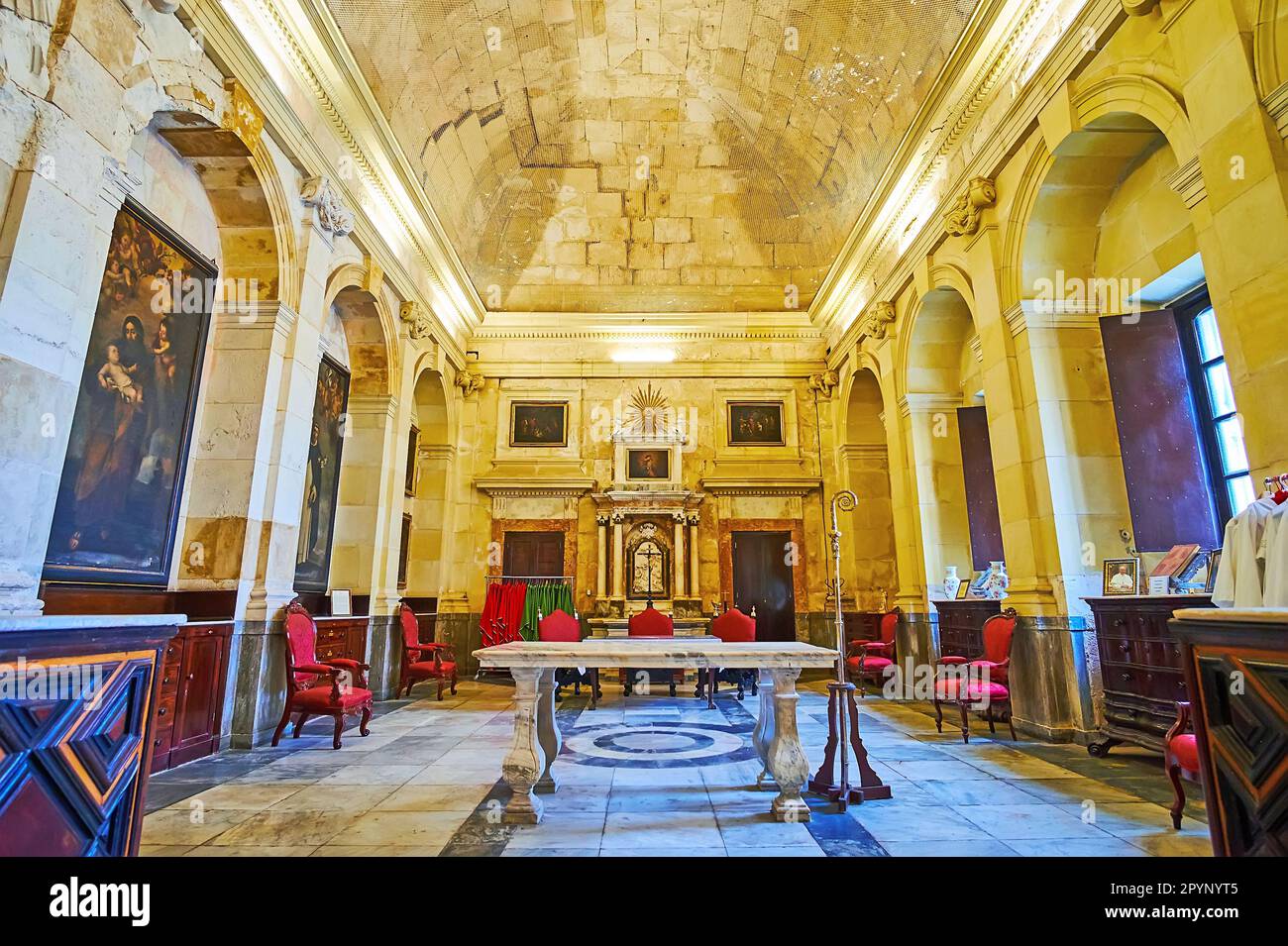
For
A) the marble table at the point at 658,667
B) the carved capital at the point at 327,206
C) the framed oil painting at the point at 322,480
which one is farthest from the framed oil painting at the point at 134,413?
the marble table at the point at 658,667

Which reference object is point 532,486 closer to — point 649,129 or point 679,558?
point 679,558

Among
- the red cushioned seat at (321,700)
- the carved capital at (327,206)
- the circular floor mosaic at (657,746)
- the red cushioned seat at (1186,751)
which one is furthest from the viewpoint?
the carved capital at (327,206)

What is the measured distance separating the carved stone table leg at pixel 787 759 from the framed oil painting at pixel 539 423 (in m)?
9.07

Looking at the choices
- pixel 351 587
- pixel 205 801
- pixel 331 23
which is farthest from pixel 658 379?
pixel 205 801

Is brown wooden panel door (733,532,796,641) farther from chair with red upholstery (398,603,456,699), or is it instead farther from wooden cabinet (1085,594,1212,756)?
wooden cabinet (1085,594,1212,756)

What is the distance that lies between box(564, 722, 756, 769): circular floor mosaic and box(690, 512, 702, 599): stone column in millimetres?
4990

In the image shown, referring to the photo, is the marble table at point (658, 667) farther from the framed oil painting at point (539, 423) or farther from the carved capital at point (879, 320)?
the framed oil painting at point (539, 423)

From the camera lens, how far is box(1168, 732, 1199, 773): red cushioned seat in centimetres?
312

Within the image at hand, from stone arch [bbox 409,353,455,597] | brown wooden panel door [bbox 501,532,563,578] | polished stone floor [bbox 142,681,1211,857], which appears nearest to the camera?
polished stone floor [bbox 142,681,1211,857]

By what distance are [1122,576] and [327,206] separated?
827 centimetres

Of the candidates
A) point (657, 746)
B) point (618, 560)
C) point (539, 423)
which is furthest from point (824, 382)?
point (657, 746)

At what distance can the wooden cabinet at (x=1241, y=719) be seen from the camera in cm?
163

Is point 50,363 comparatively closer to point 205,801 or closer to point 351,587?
point 205,801

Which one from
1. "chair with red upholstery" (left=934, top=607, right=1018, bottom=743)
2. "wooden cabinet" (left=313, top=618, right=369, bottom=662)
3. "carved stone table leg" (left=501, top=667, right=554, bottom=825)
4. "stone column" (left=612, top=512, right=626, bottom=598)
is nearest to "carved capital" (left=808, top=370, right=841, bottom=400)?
"stone column" (left=612, top=512, right=626, bottom=598)
